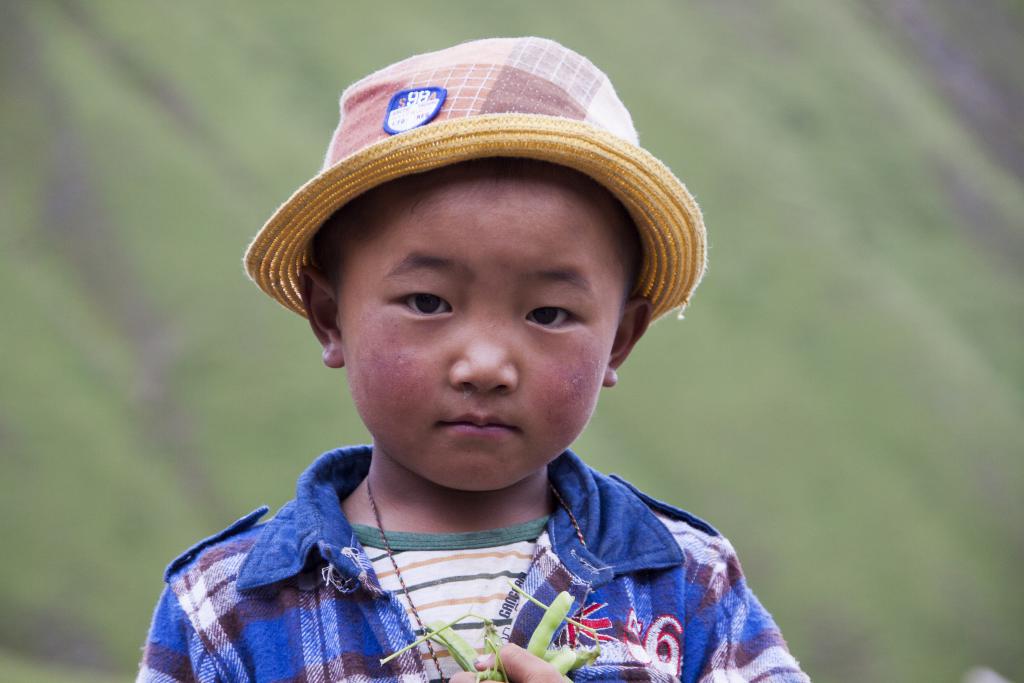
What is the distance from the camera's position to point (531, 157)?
4.27 ft

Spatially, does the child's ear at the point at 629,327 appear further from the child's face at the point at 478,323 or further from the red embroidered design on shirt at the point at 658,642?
the red embroidered design on shirt at the point at 658,642

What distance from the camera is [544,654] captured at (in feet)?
4.01

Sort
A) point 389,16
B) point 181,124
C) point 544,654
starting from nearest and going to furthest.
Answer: point 544,654 → point 181,124 → point 389,16

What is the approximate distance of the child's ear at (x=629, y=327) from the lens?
60.1 inches

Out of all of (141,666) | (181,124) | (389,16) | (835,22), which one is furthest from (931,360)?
(141,666)

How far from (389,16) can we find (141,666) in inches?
168

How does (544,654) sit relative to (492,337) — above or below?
below

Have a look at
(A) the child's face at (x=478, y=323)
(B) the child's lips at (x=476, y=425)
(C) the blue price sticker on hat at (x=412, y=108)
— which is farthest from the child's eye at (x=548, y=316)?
(C) the blue price sticker on hat at (x=412, y=108)

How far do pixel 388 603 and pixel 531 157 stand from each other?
21.2 inches

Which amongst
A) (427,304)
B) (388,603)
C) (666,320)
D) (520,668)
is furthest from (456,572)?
(666,320)

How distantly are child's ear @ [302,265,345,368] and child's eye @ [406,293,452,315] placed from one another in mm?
184

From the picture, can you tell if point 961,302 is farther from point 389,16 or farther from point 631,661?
point 631,661

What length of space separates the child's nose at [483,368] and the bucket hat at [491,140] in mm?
216

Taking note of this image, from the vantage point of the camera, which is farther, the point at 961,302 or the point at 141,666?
the point at 961,302
